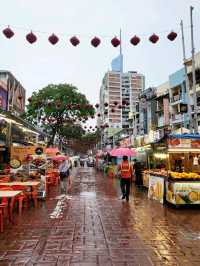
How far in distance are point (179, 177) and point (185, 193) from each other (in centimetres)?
60

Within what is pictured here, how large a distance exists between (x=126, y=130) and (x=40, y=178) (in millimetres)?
47285

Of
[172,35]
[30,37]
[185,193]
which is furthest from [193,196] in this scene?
[30,37]

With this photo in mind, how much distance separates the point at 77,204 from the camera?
11.9m

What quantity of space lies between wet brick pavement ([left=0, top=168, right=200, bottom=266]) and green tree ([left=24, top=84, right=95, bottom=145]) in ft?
60.7

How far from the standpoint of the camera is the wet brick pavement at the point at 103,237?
5.33 m

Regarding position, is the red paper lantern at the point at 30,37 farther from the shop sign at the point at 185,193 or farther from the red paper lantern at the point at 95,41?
the shop sign at the point at 185,193

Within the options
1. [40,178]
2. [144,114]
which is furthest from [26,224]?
[144,114]

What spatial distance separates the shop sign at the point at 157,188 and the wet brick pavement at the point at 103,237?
4.33 feet

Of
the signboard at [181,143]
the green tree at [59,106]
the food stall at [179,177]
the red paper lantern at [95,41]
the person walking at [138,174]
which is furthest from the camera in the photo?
the green tree at [59,106]

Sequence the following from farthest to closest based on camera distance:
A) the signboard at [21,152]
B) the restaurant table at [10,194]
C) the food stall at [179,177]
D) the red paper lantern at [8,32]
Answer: the signboard at [21,152]
the food stall at [179,177]
the red paper lantern at [8,32]
the restaurant table at [10,194]

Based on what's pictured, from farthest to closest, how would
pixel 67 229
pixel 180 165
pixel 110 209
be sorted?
1. pixel 180 165
2. pixel 110 209
3. pixel 67 229

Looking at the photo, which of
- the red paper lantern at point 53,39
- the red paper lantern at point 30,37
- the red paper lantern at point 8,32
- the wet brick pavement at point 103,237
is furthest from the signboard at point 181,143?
the red paper lantern at point 8,32

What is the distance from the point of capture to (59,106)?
2786cm

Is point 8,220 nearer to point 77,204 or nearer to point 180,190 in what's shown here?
point 77,204
